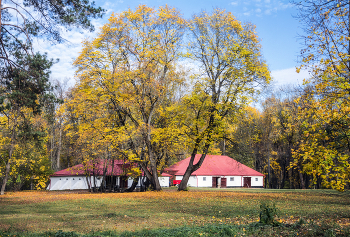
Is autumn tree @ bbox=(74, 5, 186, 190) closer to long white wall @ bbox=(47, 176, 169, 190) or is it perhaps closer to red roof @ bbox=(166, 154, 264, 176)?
long white wall @ bbox=(47, 176, 169, 190)

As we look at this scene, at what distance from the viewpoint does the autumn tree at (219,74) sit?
24.6 meters

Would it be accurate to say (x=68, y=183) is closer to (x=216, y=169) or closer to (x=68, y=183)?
(x=68, y=183)

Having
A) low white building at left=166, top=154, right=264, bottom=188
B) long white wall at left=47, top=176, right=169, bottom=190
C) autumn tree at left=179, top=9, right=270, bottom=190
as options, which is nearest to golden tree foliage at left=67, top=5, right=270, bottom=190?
autumn tree at left=179, top=9, right=270, bottom=190

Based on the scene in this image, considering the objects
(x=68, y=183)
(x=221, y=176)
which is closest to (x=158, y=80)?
(x=68, y=183)

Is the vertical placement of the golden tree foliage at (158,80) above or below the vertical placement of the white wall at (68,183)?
above

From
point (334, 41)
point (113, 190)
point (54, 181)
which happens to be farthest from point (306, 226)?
point (54, 181)

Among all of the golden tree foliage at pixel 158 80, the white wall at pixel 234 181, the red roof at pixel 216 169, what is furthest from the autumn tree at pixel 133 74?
the white wall at pixel 234 181

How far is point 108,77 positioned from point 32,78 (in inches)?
561

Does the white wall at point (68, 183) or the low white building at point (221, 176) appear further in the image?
the low white building at point (221, 176)

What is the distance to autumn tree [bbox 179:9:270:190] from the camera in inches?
968

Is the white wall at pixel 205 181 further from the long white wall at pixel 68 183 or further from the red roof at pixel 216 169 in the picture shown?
the long white wall at pixel 68 183

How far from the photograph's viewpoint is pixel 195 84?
25.5m

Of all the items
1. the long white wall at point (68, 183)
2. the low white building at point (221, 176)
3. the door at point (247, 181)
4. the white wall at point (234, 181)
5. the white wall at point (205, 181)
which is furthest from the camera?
the door at point (247, 181)

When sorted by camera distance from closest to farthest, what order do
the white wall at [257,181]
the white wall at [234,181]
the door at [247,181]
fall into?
1. the white wall at [234,181]
2. the white wall at [257,181]
3. the door at [247,181]
